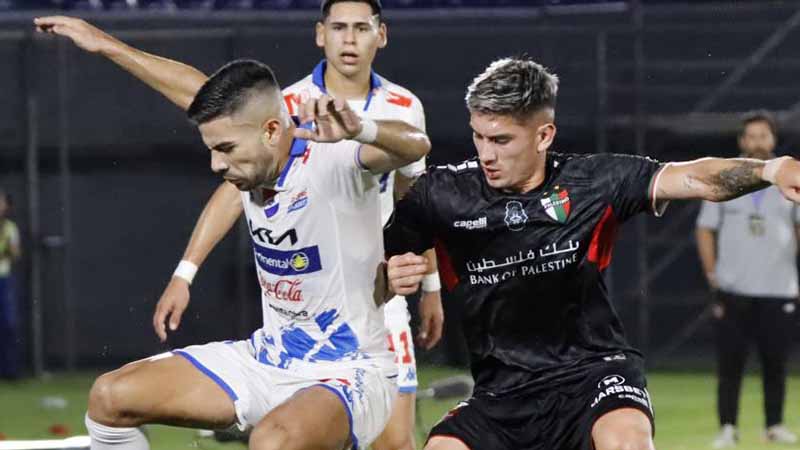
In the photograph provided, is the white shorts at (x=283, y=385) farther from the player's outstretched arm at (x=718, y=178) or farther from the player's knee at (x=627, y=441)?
the player's outstretched arm at (x=718, y=178)

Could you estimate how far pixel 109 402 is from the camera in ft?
17.6

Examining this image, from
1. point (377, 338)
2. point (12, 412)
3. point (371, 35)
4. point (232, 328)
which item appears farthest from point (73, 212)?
point (377, 338)

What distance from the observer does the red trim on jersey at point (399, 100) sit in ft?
22.2

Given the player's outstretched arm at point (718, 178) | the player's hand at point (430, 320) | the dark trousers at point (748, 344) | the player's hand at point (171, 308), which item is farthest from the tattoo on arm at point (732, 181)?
the dark trousers at point (748, 344)

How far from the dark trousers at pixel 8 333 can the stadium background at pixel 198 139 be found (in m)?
0.37

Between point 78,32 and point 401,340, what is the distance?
2.03m

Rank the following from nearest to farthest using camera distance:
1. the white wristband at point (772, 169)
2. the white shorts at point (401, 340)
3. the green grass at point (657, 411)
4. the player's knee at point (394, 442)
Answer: the white wristband at point (772, 169)
the player's knee at point (394, 442)
the white shorts at point (401, 340)
the green grass at point (657, 411)

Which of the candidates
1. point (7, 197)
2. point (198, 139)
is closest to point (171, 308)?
point (7, 197)

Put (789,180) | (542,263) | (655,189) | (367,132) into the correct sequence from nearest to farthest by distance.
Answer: (789,180), (367,132), (655,189), (542,263)

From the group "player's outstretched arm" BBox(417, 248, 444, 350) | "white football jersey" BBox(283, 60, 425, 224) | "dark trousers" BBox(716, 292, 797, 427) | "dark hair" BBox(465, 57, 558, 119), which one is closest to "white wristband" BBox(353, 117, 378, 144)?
"dark hair" BBox(465, 57, 558, 119)

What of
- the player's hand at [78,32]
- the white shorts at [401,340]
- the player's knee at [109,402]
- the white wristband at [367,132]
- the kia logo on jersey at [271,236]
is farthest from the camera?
the white shorts at [401,340]

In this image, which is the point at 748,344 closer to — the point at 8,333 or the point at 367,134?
the point at 367,134

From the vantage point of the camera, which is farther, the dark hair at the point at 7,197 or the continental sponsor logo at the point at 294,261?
the dark hair at the point at 7,197

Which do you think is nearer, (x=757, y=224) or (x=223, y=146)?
(x=223, y=146)
